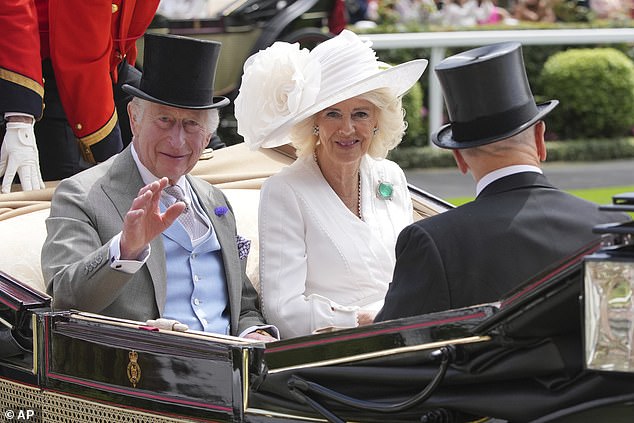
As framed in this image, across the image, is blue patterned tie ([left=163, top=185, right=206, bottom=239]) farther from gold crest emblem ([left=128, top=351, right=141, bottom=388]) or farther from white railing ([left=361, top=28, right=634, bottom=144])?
white railing ([left=361, top=28, right=634, bottom=144])

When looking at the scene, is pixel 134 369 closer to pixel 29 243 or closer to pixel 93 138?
pixel 29 243

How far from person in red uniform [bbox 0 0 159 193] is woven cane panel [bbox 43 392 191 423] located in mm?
974

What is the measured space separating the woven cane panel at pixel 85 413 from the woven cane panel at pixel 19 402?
25 millimetres

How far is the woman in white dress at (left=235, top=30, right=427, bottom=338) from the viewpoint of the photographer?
3078mm

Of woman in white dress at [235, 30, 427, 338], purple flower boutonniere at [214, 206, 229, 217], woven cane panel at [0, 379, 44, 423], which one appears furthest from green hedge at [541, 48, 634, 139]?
woven cane panel at [0, 379, 44, 423]

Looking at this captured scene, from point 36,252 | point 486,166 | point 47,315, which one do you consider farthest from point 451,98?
point 36,252

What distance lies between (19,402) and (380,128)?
1157mm

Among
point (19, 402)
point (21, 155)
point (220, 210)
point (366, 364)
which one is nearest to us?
point (366, 364)

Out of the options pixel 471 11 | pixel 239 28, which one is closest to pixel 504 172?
pixel 239 28

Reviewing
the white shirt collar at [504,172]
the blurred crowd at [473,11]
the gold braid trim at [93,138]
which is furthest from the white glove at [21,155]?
the blurred crowd at [473,11]

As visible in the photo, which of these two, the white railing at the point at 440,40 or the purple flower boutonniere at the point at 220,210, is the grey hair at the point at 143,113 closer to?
the purple flower boutonniere at the point at 220,210

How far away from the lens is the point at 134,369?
252cm

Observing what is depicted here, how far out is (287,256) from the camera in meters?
3.08

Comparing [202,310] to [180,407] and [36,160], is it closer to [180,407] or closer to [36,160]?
[180,407]
